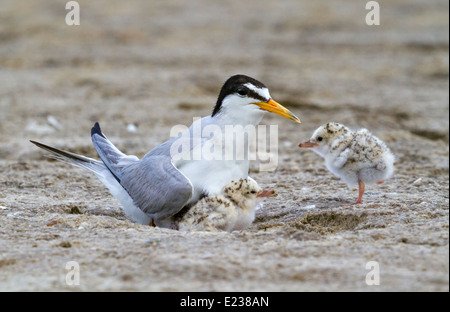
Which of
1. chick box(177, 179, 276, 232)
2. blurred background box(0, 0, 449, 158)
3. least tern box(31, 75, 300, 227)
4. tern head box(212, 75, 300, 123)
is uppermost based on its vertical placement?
blurred background box(0, 0, 449, 158)

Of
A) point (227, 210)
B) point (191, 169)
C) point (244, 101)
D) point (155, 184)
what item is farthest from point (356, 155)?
point (155, 184)

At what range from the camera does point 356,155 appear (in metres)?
5.05

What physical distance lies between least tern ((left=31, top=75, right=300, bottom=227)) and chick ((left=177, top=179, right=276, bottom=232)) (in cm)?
8

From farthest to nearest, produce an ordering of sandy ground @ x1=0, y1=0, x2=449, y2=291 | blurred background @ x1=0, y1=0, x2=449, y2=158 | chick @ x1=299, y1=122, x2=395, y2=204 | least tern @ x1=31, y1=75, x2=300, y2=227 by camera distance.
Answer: blurred background @ x1=0, y1=0, x2=449, y2=158
chick @ x1=299, y1=122, x2=395, y2=204
least tern @ x1=31, y1=75, x2=300, y2=227
sandy ground @ x1=0, y1=0, x2=449, y2=291

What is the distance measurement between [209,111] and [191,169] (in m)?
3.82

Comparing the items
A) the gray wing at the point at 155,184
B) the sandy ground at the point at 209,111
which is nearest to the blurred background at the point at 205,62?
the sandy ground at the point at 209,111

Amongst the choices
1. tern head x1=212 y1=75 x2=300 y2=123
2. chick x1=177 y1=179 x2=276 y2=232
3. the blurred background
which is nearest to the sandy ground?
the blurred background

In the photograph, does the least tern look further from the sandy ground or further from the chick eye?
A: the sandy ground

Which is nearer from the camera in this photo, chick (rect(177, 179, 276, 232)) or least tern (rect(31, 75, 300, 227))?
chick (rect(177, 179, 276, 232))

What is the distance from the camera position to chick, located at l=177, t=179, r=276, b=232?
4.53 metres

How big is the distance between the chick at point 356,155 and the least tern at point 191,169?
477mm

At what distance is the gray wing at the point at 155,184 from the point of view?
4.57m

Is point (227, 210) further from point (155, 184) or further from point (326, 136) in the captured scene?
point (326, 136)

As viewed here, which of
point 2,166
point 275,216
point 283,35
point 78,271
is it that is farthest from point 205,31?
point 78,271
